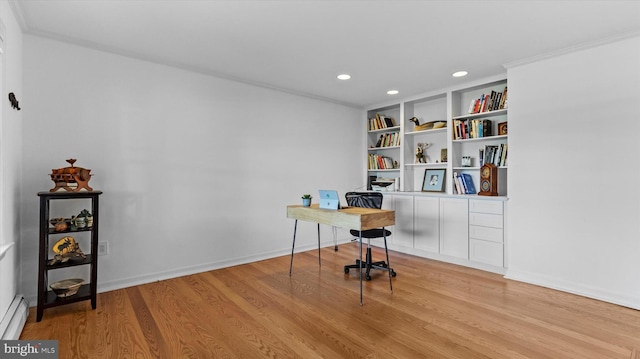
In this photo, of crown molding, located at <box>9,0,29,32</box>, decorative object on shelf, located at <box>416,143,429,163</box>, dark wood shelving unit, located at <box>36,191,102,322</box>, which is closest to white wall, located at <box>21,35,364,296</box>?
crown molding, located at <box>9,0,29,32</box>

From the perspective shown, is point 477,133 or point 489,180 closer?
point 489,180

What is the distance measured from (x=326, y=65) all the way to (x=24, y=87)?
9.19 ft

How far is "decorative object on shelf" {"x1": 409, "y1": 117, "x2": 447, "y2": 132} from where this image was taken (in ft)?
14.7

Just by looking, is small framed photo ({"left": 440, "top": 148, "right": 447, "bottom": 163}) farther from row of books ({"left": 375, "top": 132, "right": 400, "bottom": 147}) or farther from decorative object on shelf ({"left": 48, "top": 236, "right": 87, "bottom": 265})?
decorative object on shelf ({"left": 48, "top": 236, "right": 87, "bottom": 265})

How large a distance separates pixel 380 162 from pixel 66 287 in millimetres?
4364

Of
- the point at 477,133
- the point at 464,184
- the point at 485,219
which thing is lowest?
the point at 485,219

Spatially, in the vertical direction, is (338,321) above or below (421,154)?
below

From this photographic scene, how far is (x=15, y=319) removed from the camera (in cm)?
222

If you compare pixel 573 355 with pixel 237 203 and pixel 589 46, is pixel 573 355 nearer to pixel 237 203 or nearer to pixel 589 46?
pixel 589 46

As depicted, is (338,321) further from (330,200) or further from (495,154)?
(495,154)

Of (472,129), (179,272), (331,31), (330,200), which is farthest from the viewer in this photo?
(472,129)

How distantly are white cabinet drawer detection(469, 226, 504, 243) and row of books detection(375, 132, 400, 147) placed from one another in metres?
1.83

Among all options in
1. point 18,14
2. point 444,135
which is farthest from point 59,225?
point 444,135

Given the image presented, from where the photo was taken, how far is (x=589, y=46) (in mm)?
2955
